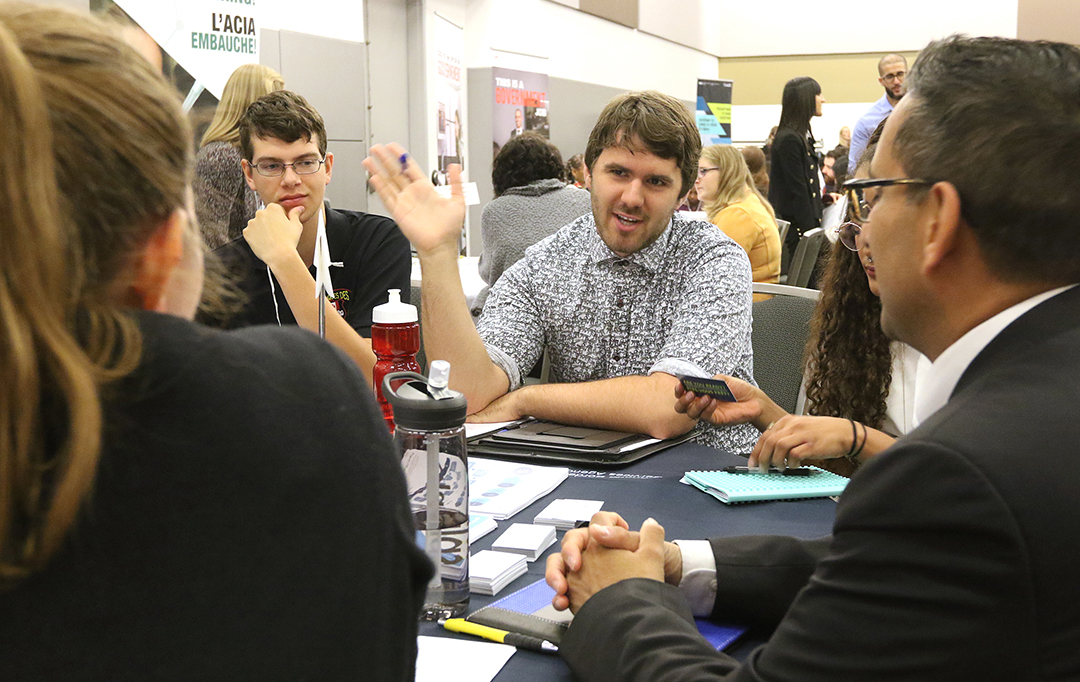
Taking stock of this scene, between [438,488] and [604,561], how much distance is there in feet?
0.73

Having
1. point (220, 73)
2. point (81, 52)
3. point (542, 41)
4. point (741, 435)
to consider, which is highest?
point (542, 41)

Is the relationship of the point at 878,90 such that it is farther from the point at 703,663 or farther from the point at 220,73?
the point at 703,663

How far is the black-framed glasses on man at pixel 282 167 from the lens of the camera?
2436 millimetres

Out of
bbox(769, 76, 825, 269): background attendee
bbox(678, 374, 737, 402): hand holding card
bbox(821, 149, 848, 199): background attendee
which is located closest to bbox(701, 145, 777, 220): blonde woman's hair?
bbox(769, 76, 825, 269): background attendee

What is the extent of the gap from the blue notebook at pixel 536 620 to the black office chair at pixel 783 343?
1.33 metres

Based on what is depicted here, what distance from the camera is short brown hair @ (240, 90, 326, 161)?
2.41 m

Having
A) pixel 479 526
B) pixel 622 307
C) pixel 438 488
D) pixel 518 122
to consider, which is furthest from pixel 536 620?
pixel 518 122

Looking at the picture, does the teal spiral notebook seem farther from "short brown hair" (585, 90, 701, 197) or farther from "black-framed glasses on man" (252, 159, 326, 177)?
"black-framed glasses on man" (252, 159, 326, 177)

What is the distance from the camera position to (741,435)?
7.22ft

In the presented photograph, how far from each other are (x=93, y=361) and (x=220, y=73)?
14.5 ft

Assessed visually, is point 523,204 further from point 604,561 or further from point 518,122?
point 518,122

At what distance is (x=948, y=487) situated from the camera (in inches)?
29.3

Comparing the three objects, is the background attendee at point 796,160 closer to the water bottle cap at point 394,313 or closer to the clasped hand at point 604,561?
the water bottle cap at point 394,313

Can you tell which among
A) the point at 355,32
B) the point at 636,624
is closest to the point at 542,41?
the point at 355,32
